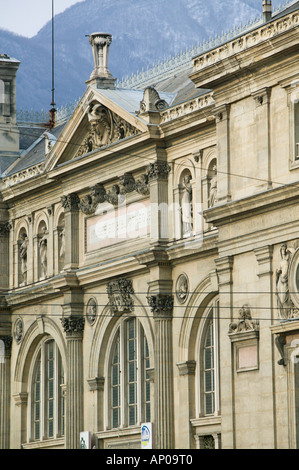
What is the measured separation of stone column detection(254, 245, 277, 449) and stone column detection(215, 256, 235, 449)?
1.71 meters

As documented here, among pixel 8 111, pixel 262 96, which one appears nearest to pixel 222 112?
pixel 262 96

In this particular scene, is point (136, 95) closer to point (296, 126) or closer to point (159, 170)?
point (159, 170)

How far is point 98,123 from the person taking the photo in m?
68.9

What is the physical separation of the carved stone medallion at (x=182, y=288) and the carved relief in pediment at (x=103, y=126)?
725cm

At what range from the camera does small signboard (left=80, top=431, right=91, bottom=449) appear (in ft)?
226

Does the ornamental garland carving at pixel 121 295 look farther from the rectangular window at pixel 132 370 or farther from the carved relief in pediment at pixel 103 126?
the carved relief in pediment at pixel 103 126

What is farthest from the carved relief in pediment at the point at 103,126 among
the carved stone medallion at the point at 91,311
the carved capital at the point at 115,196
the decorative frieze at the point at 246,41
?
the decorative frieze at the point at 246,41

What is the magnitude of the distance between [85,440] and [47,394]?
228 inches

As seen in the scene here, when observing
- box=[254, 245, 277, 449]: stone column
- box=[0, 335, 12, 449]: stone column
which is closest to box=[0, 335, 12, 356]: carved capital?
box=[0, 335, 12, 449]: stone column

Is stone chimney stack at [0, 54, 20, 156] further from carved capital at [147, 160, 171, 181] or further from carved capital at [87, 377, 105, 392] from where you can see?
carved capital at [147, 160, 171, 181]

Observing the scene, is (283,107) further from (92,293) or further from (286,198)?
(92,293)

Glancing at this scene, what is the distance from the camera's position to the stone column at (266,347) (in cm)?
5309

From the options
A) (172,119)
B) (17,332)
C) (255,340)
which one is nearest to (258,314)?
(255,340)

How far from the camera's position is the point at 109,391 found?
68938mm
